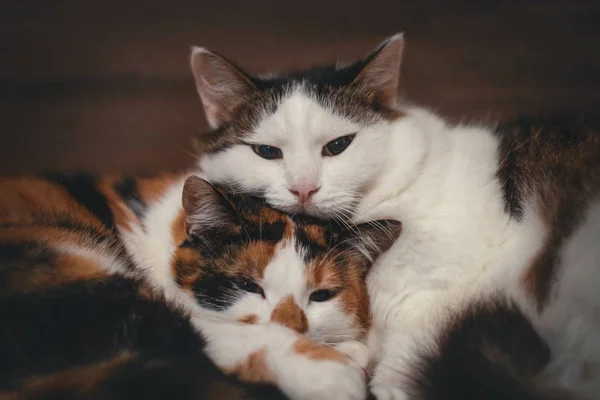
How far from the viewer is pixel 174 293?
4.05ft

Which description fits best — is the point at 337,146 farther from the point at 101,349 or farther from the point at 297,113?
the point at 101,349

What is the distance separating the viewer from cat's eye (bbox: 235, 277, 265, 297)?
1198mm

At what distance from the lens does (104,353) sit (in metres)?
0.91

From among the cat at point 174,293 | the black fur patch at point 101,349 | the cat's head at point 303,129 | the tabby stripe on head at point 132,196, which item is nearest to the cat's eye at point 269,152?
the cat's head at point 303,129

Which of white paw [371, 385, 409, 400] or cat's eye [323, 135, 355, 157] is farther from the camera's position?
cat's eye [323, 135, 355, 157]

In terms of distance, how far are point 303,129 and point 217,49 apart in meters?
0.59

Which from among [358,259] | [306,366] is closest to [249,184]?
[358,259]

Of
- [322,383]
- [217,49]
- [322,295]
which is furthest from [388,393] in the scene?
[217,49]

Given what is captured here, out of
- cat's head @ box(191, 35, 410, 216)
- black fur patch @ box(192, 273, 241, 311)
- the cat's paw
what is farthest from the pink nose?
the cat's paw

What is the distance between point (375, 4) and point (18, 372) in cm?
131

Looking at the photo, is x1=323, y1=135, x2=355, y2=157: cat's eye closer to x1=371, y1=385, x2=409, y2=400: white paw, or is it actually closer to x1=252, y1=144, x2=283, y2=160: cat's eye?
Answer: x1=252, y1=144, x2=283, y2=160: cat's eye

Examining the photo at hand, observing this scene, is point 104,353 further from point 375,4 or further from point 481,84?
point 481,84

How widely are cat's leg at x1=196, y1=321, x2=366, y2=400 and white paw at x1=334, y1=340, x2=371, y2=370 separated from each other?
0.11 m

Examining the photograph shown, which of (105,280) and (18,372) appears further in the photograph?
(105,280)
